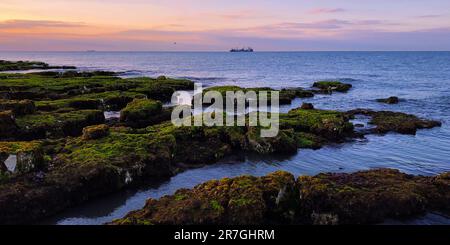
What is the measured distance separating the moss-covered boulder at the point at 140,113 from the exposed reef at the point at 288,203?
20081mm

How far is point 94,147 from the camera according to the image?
27062 mm

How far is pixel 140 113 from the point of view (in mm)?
39969

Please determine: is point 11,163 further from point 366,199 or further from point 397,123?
point 397,123

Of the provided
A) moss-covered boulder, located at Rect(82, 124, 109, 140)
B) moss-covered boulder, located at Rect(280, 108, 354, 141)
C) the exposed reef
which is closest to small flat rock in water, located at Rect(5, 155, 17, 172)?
moss-covered boulder, located at Rect(82, 124, 109, 140)

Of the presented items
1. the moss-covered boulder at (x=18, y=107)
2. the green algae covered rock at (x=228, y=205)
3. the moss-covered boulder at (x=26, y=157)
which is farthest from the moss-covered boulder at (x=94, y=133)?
the green algae covered rock at (x=228, y=205)

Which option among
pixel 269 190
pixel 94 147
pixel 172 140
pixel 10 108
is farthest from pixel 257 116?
pixel 10 108

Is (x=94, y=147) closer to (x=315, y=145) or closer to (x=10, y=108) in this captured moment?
(x=10, y=108)

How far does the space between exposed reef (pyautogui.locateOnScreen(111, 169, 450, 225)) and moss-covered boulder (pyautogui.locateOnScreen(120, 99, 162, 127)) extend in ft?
65.9

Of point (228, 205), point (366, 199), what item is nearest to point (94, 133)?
point (228, 205)

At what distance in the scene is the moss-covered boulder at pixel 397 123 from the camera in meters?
39.9

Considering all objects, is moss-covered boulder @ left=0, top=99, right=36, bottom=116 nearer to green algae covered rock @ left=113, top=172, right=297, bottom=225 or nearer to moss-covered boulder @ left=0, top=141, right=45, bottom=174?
moss-covered boulder @ left=0, top=141, right=45, bottom=174

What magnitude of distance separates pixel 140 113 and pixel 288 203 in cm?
2378

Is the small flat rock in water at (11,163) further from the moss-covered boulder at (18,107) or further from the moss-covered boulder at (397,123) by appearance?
the moss-covered boulder at (397,123)

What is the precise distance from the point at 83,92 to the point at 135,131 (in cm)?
2935
